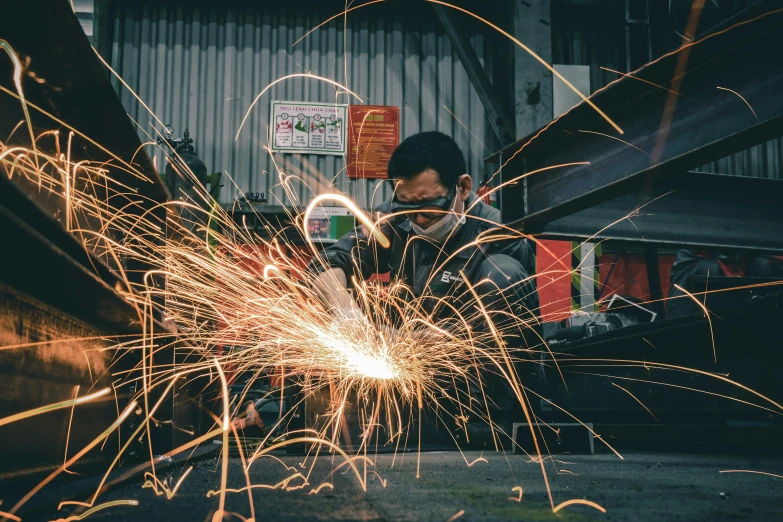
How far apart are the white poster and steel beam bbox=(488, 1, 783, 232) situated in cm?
353

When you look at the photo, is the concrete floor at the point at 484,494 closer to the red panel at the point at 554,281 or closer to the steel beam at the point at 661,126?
the steel beam at the point at 661,126

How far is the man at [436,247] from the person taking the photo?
286 centimetres

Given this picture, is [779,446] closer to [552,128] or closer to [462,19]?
[552,128]

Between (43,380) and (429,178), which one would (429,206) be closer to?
(429,178)

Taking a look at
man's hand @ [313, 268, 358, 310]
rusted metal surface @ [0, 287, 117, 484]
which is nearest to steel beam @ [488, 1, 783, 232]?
man's hand @ [313, 268, 358, 310]

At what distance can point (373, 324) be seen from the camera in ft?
9.52

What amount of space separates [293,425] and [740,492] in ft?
5.93

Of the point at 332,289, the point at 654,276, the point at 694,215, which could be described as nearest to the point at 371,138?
the point at 654,276

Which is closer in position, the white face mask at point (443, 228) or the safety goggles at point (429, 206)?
the safety goggles at point (429, 206)

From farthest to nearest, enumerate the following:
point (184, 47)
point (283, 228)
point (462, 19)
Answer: point (462, 19)
point (184, 47)
point (283, 228)

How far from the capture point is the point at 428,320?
3.03 metres

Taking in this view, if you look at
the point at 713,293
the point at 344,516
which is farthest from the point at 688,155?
the point at 713,293

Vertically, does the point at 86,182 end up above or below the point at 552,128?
below

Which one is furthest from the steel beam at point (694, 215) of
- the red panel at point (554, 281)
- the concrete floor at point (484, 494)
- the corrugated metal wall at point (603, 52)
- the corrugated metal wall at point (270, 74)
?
the corrugated metal wall at point (603, 52)
